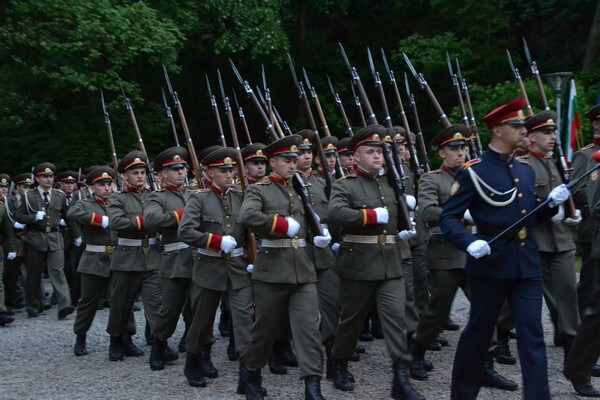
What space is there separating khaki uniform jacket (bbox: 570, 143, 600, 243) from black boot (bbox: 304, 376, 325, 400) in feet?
8.96

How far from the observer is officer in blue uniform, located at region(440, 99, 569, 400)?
5.41 metres

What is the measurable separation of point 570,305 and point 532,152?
1301 millimetres

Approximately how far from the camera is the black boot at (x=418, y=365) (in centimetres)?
709

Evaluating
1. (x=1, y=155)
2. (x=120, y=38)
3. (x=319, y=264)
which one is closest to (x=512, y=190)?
(x=319, y=264)

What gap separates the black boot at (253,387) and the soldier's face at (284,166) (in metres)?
1.46

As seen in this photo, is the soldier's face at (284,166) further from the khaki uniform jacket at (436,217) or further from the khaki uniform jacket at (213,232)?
the khaki uniform jacket at (436,217)

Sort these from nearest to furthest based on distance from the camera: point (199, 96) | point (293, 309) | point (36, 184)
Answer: point (293, 309)
point (36, 184)
point (199, 96)

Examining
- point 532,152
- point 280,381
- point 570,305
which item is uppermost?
point 532,152

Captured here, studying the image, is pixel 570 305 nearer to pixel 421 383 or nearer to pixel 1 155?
pixel 421 383

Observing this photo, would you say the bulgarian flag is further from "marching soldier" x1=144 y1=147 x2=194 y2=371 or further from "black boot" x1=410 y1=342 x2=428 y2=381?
"marching soldier" x1=144 y1=147 x2=194 y2=371

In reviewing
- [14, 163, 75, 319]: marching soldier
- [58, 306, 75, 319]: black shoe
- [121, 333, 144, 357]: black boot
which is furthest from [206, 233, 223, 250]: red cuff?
[14, 163, 75, 319]: marching soldier

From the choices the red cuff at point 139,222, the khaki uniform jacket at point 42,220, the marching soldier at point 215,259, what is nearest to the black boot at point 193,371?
the marching soldier at point 215,259

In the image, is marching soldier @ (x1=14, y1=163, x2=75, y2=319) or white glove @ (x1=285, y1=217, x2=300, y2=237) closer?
white glove @ (x1=285, y1=217, x2=300, y2=237)

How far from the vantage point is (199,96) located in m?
21.8
